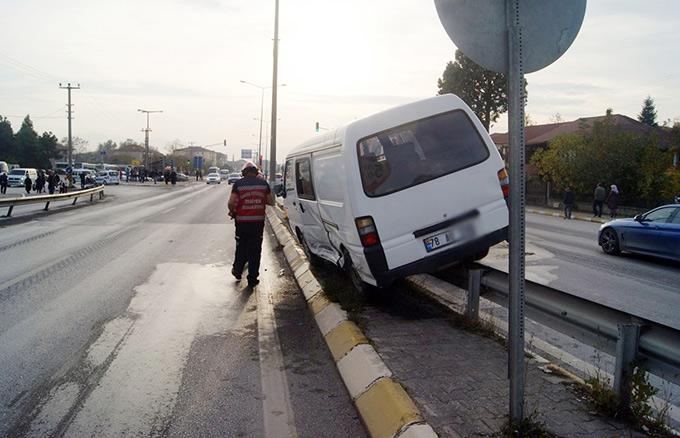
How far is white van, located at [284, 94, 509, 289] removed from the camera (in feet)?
20.1

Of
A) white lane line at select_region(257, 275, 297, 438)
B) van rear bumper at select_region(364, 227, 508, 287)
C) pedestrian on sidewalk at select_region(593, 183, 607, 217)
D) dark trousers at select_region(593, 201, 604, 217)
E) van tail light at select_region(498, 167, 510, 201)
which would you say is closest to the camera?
white lane line at select_region(257, 275, 297, 438)

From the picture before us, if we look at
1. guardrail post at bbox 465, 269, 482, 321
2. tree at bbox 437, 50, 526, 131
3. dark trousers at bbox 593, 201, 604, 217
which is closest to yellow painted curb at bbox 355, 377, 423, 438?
guardrail post at bbox 465, 269, 482, 321

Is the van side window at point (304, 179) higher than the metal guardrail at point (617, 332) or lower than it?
higher

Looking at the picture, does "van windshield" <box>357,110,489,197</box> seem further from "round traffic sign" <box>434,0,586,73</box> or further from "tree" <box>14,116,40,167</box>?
"tree" <box>14,116,40,167</box>

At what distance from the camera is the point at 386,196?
242 inches

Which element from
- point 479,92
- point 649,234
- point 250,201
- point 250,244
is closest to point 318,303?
point 250,244

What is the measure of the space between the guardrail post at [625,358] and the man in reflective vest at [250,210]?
5947 mm

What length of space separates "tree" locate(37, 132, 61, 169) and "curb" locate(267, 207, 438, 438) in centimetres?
8963

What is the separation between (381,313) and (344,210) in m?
1.26

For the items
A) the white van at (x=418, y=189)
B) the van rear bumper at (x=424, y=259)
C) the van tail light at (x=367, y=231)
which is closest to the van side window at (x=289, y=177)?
the white van at (x=418, y=189)

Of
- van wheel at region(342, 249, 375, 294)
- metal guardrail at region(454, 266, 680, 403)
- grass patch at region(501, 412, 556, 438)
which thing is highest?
metal guardrail at region(454, 266, 680, 403)

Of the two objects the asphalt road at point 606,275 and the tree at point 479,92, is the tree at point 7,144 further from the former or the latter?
the asphalt road at point 606,275

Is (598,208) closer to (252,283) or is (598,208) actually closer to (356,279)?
(252,283)

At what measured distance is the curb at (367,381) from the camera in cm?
361
